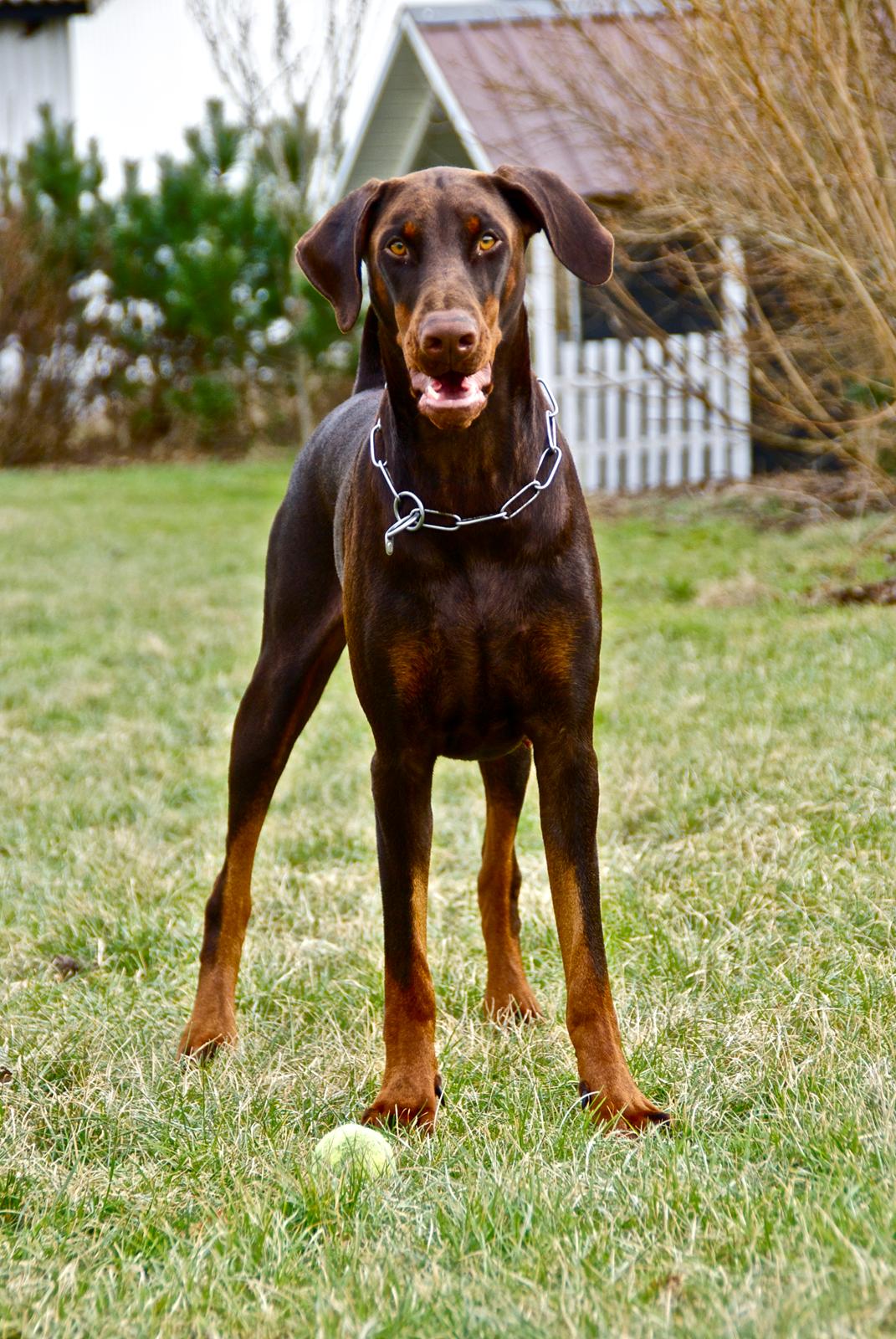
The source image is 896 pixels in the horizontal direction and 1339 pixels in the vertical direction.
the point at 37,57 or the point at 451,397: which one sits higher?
the point at 37,57

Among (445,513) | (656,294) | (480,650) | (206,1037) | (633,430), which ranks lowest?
(206,1037)

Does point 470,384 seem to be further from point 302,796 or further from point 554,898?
point 302,796

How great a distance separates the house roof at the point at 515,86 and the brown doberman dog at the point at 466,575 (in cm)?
Answer: 286

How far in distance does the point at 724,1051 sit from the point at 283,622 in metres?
1.33

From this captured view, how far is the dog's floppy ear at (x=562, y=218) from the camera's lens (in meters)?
2.74

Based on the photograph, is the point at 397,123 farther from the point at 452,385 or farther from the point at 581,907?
the point at 581,907

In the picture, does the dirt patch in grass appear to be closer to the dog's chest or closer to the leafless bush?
the leafless bush

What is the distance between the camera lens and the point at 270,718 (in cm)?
335

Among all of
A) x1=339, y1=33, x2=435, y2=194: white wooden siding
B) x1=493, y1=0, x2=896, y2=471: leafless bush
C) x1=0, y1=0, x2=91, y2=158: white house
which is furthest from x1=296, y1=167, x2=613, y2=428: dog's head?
x1=0, y1=0, x2=91, y2=158: white house

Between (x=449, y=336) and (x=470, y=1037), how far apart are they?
4.70 feet

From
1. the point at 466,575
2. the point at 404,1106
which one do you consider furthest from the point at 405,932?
the point at 466,575

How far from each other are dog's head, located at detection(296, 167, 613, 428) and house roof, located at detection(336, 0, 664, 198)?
2.78 metres

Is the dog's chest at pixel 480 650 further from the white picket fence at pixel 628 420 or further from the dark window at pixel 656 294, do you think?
the white picket fence at pixel 628 420

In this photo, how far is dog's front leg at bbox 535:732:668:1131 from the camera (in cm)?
266
